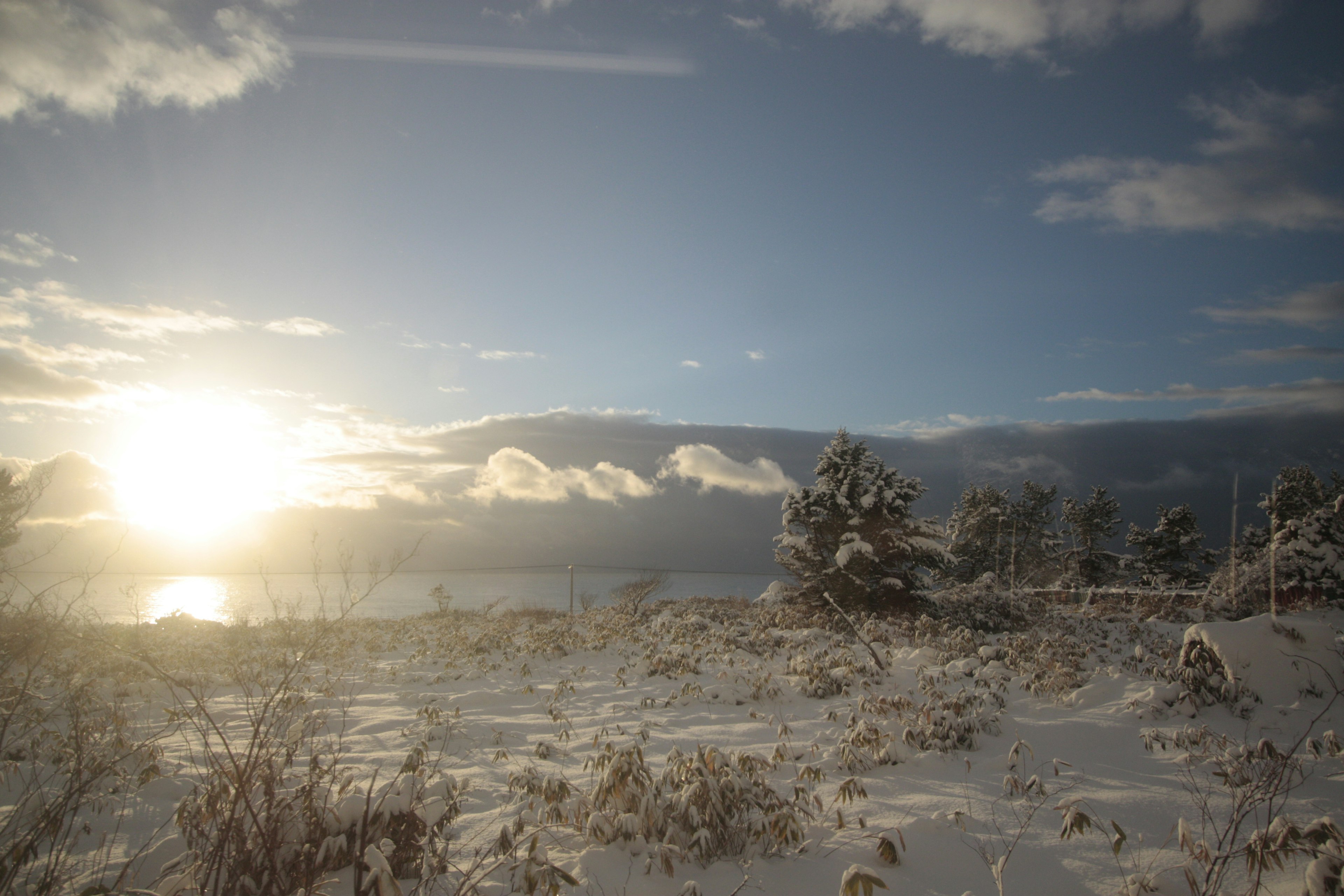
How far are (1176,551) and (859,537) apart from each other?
3071cm

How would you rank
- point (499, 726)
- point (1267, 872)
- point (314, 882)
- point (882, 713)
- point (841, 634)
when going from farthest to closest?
point (841, 634), point (499, 726), point (882, 713), point (1267, 872), point (314, 882)

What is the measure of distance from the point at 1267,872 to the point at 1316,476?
1862 inches

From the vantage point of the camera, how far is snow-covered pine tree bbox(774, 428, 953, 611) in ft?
52.7

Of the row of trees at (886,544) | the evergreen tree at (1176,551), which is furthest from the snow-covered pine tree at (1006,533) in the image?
the row of trees at (886,544)

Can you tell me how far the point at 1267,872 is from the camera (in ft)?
11.1

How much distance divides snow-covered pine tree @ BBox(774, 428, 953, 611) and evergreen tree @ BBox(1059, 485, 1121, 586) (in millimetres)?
27722

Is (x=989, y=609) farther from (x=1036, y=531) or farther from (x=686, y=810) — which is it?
(x=1036, y=531)

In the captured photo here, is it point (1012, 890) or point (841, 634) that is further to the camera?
point (841, 634)

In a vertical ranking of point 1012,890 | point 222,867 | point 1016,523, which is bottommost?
point 1016,523

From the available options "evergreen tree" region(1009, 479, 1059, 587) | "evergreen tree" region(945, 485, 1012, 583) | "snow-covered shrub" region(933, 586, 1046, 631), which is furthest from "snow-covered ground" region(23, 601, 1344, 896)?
"evergreen tree" region(1009, 479, 1059, 587)

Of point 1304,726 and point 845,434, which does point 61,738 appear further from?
point 845,434

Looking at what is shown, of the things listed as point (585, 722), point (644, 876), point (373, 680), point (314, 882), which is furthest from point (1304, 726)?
point (373, 680)

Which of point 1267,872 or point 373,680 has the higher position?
point 1267,872

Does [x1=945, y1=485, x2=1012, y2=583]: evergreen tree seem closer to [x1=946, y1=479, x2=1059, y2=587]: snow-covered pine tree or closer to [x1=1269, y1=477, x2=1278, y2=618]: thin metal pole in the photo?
[x1=946, y1=479, x2=1059, y2=587]: snow-covered pine tree
